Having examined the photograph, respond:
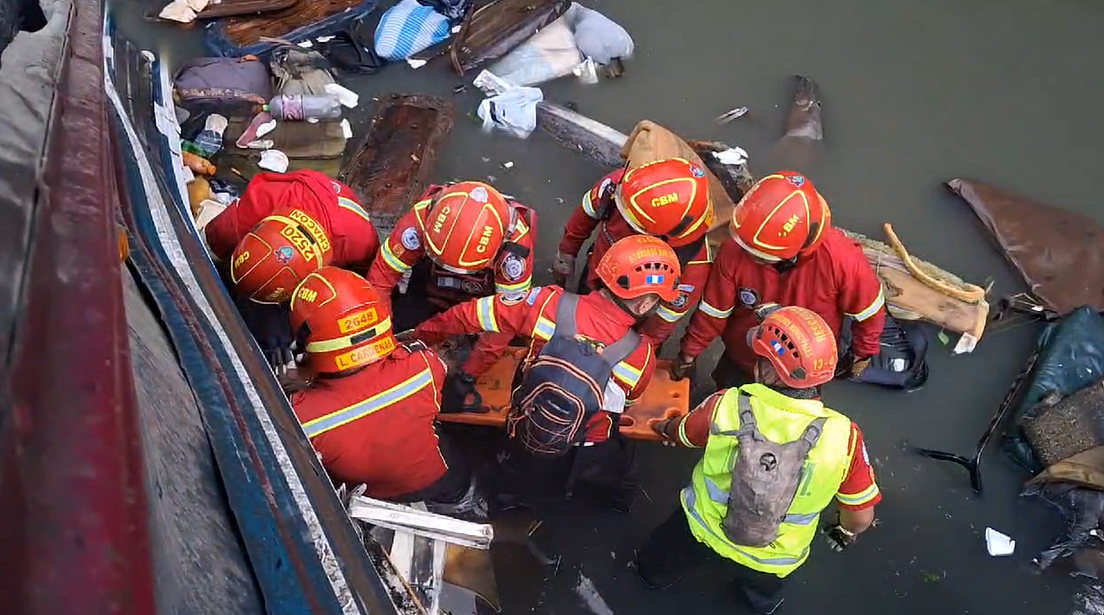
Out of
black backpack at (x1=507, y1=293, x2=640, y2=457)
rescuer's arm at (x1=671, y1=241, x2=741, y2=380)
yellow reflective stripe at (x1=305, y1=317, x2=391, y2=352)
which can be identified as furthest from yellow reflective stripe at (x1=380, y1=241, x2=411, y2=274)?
rescuer's arm at (x1=671, y1=241, x2=741, y2=380)

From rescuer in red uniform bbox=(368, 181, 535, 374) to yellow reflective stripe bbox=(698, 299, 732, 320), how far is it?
90 cm

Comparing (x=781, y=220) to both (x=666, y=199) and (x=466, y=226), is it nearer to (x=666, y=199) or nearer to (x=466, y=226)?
(x=666, y=199)

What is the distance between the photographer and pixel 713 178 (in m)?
5.34

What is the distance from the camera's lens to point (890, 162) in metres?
5.96

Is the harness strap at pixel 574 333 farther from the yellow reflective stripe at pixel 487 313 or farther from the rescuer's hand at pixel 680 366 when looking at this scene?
the rescuer's hand at pixel 680 366

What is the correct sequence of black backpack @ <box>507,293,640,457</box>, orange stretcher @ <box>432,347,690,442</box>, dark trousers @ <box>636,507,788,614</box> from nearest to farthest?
1. black backpack @ <box>507,293,640,457</box>
2. dark trousers @ <box>636,507,788,614</box>
3. orange stretcher @ <box>432,347,690,442</box>

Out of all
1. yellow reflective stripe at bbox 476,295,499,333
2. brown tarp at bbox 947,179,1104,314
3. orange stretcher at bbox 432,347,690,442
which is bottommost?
orange stretcher at bbox 432,347,690,442

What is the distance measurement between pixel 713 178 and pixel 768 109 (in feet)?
4.15

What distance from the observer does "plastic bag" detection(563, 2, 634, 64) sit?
620cm

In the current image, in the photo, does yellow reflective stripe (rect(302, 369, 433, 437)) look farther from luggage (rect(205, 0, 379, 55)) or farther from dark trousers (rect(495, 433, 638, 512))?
luggage (rect(205, 0, 379, 55))

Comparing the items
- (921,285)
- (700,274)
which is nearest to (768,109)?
(921,285)

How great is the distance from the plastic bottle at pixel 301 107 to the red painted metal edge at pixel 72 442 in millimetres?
4581

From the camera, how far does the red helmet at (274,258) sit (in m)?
3.54

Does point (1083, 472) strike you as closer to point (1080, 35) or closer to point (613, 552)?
point (613, 552)
